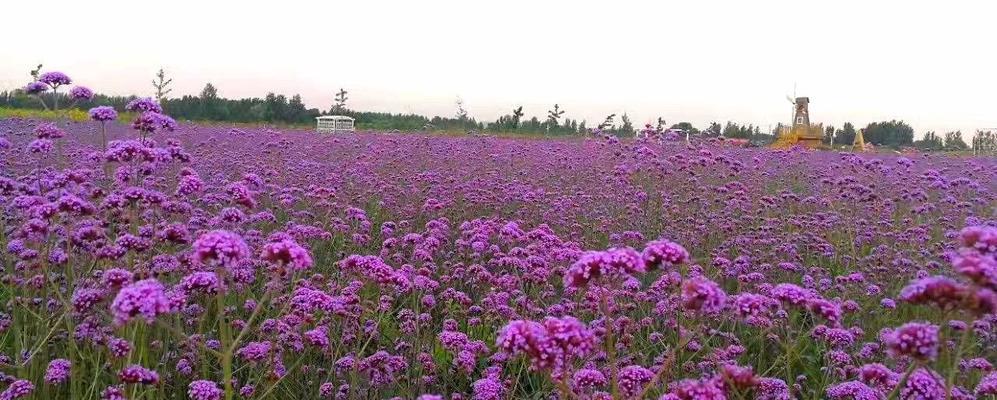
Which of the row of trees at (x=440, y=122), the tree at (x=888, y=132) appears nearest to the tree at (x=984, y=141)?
the row of trees at (x=440, y=122)

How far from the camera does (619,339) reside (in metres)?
3.47

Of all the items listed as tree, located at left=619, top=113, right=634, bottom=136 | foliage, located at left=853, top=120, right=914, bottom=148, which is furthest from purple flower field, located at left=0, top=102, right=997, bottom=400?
foliage, located at left=853, top=120, right=914, bottom=148

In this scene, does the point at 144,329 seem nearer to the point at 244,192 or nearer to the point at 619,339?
the point at 244,192

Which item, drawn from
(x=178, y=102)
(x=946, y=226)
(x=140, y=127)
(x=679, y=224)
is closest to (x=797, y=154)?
(x=946, y=226)

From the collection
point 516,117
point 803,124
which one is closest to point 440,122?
point 516,117

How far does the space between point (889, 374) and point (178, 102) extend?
45911 mm

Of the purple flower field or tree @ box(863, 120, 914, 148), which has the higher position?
tree @ box(863, 120, 914, 148)

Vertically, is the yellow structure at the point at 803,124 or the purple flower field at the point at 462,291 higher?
the yellow structure at the point at 803,124

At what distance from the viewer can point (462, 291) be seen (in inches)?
191

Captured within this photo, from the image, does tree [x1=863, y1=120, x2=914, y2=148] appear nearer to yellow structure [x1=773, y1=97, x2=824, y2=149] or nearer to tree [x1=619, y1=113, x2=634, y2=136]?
yellow structure [x1=773, y1=97, x2=824, y2=149]

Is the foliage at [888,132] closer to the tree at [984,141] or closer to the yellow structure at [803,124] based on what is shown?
the yellow structure at [803,124]

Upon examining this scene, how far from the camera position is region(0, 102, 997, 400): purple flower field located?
2.12m

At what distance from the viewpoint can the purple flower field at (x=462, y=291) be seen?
212 cm

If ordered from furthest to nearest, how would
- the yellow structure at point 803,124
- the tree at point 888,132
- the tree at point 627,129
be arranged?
A: the tree at point 888,132, the yellow structure at point 803,124, the tree at point 627,129
